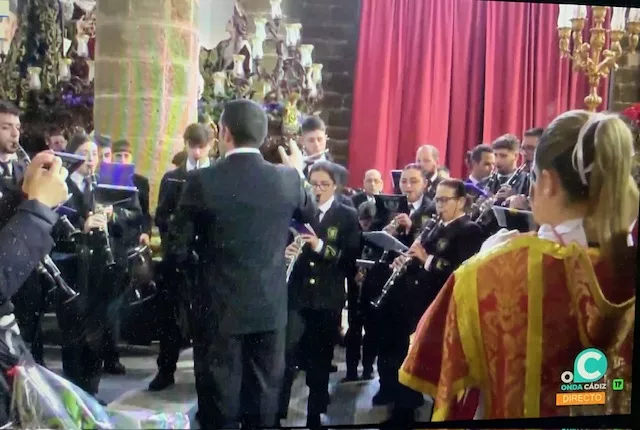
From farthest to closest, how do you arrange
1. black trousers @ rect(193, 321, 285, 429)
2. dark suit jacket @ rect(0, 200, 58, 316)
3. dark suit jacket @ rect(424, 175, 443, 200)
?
dark suit jacket @ rect(424, 175, 443, 200) → black trousers @ rect(193, 321, 285, 429) → dark suit jacket @ rect(0, 200, 58, 316)

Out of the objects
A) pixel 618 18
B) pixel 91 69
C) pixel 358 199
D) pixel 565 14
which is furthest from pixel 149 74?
pixel 618 18

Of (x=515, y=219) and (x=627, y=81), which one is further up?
(x=627, y=81)

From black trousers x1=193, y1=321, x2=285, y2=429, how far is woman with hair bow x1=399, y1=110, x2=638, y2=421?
34cm

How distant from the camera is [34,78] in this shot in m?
1.56

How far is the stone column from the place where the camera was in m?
1.59

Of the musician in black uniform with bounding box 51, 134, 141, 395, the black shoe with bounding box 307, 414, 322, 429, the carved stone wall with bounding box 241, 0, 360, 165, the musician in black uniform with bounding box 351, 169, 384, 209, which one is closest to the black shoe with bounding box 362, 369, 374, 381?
the black shoe with bounding box 307, 414, 322, 429

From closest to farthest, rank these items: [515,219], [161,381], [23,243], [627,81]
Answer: [23,243]
[161,381]
[515,219]
[627,81]

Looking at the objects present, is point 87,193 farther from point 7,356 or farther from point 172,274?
point 7,356

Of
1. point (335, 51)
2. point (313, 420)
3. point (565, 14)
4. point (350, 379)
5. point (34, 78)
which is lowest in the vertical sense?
point (313, 420)

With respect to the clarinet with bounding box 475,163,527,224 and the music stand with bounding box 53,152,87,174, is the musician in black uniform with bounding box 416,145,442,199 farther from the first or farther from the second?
the music stand with bounding box 53,152,87,174

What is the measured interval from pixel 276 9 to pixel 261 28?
0.06m

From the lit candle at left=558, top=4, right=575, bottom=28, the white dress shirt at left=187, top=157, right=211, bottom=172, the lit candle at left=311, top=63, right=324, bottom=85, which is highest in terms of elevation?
the lit candle at left=558, top=4, right=575, bottom=28

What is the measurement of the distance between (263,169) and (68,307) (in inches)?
21.9

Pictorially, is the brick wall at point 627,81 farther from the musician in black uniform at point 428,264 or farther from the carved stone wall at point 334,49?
the carved stone wall at point 334,49
